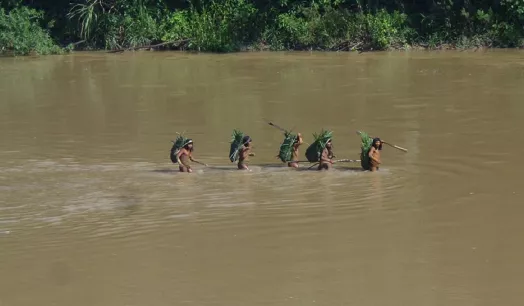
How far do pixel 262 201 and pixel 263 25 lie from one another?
20.0 meters

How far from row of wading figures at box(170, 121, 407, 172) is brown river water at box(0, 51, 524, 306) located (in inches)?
7.5

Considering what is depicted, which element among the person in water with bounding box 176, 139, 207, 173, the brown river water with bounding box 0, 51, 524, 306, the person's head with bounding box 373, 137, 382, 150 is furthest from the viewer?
the person in water with bounding box 176, 139, 207, 173

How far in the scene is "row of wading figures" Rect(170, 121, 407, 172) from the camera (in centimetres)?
1062

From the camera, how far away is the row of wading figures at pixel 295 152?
34.9ft

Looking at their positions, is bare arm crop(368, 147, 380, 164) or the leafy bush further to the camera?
the leafy bush

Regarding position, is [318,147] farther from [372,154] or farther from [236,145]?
[236,145]

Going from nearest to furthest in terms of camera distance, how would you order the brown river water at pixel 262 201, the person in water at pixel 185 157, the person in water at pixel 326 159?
the brown river water at pixel 262 201, the person in water at pixel 326 159, the person in water at pixel 185 157

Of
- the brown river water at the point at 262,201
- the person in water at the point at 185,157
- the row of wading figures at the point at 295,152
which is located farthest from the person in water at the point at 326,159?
the person in water at the point at 185,157

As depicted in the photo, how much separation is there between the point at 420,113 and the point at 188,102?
4339 millimetres

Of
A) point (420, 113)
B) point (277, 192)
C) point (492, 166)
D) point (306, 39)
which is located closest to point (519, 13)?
point (306, 39)

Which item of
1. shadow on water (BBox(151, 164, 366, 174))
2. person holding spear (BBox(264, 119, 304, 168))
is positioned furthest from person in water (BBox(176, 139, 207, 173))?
person holding spear (BBox(264, 119, 304, 168))

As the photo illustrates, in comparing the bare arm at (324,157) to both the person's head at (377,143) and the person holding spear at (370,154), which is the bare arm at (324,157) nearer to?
the person holding spear at (370,154)

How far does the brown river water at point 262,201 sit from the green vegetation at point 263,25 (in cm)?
896

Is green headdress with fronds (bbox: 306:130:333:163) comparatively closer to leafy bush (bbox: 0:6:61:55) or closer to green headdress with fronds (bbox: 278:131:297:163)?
green headdress with fronds (bbox: 278:131:297:163)
